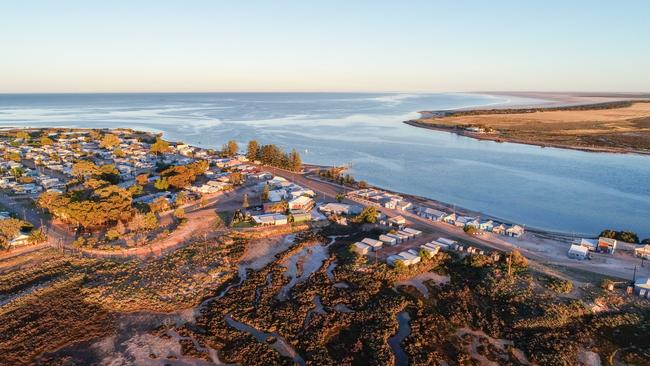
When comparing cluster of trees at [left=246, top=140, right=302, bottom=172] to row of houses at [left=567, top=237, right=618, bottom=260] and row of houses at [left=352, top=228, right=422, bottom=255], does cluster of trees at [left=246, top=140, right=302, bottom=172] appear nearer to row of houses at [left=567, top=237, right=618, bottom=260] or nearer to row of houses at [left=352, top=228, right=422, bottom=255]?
row of houses at [left=352, top=228, right=422, bottom=255]

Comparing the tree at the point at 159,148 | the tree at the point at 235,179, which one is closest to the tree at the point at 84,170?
the tree at the point at 235,179

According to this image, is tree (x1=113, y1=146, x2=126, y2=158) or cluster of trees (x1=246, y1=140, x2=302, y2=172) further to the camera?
tree (x1=113, y1=146, x2=126, y2=158)

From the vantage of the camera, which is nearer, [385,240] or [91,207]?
[385,240]

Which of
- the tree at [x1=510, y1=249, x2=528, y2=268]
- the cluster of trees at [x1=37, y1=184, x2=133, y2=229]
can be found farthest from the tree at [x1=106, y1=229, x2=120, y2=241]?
A: the tree at [x1=510, y1=249, x2=528, y2=268]

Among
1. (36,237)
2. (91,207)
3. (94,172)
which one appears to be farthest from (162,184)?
(36,237)

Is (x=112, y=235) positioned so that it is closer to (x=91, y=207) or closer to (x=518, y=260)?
(x=91, y=207)

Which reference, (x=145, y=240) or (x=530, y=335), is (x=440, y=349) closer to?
(x=530, y=335)

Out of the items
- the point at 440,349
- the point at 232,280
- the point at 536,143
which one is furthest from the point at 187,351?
the point at 536,143

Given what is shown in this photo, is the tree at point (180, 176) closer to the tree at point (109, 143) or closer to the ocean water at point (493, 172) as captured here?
the ocean water at point (493, 172)
